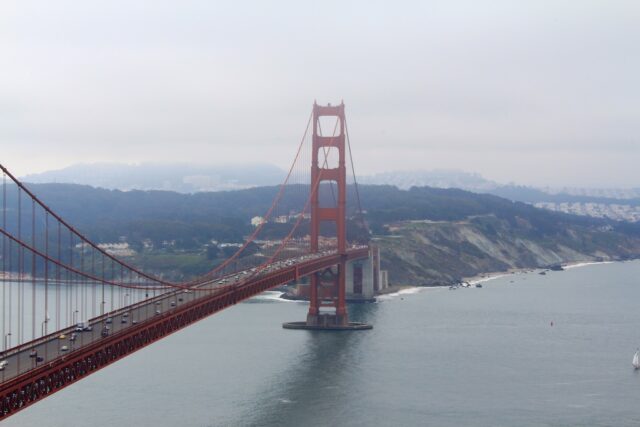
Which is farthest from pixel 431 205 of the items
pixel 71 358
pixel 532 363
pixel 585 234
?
pixel 71 358

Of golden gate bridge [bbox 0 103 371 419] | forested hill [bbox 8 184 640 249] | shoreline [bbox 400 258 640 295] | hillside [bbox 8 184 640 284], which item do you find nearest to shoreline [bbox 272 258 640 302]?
shoreline [bbox 400 258 640 295]

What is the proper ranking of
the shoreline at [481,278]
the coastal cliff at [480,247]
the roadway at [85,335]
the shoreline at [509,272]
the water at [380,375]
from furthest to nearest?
the shoreline at [509,272] → the coastal cliff at [480,247] → the shoreline at [481,278] → the water at [380,375] → the roadway at [85,335]

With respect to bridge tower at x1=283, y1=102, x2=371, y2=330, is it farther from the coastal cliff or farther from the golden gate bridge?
the coastal cliff

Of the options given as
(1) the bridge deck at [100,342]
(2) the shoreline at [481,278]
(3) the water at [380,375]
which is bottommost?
(3) the water at [380,375]

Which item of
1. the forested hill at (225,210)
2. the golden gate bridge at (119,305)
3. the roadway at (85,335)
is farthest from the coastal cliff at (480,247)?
the roadway at (85,335)

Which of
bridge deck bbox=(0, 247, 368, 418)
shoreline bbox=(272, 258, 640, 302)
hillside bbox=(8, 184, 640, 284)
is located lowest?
shoreline bbox=(272, 258, 640, 302)

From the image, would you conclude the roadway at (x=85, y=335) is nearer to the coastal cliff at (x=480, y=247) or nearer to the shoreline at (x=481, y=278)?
the shoreline at (x=481, y=278)
